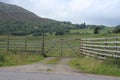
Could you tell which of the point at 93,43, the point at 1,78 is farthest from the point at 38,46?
the point at 1,78

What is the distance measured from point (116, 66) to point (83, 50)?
14.3 meters

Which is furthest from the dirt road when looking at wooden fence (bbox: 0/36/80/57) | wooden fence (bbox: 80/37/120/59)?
wooden fence (bbox: 0/36/80/57)

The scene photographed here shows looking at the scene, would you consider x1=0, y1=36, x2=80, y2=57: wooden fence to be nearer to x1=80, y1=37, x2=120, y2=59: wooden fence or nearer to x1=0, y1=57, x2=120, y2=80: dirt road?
x1=80, y1=37, x2=120, y2=59: wooden fence

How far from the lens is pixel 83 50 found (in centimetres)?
3506

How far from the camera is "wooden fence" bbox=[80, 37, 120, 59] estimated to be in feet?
74.1

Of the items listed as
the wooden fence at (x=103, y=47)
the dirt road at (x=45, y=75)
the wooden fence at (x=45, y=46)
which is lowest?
the wooden fence at (x=45, y=46)

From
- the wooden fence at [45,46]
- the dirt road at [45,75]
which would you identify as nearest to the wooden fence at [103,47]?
the dirt road at [45,75]

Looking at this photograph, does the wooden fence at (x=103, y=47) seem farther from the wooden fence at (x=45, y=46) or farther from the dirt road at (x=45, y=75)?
the wooden fence at (x=45, y=46)

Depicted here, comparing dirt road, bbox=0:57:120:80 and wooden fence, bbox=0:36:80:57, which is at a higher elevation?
dirt road, bbox=0:57:120:80

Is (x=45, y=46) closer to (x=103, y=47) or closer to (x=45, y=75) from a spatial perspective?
(x=103, y=47)

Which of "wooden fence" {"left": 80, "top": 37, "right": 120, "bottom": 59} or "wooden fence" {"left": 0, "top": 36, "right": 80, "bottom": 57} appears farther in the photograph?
"wooden fence" {"left": 0, "top": 36, "right": 80, "bottom": 57}

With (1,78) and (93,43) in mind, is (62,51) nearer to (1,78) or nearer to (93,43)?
(93,43)

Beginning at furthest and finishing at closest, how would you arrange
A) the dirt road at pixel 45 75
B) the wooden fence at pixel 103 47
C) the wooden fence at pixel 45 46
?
the wooden fence at pixel 45 46, the wooden fence at pixel 103 47, the dirt road at pixel 45 75

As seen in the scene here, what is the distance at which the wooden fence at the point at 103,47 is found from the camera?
22.6 metres
